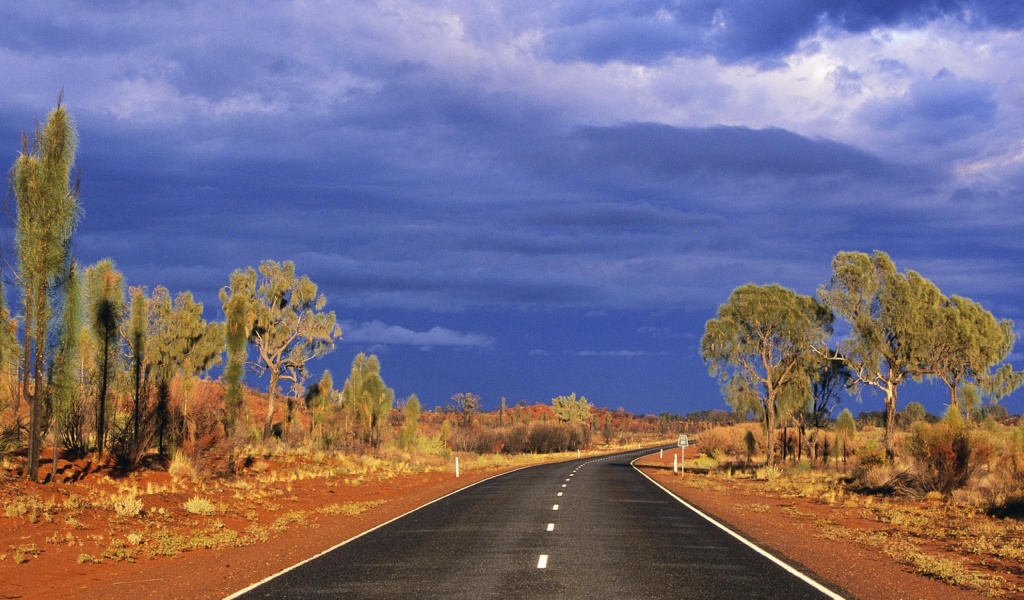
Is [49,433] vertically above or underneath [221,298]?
underneath

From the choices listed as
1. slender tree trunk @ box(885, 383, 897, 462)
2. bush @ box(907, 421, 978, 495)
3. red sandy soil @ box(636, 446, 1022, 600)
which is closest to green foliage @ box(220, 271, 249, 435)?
red sandy soil @ box(636, 446, 1022, 600)

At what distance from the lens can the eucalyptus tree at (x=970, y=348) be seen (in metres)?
43.5

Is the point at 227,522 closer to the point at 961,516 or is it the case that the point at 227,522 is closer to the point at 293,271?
the point at 961,516

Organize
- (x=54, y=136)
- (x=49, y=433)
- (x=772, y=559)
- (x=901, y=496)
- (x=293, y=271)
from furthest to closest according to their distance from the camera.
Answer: (x=293, y=271)
(x=901, y=496)
(x=49, y=433)
(x=54, y=136)
(x=772, y=559)

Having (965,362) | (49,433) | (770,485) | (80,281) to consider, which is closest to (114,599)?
(80,281)

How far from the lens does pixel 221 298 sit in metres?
46.6

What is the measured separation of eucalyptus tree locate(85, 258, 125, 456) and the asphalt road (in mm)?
10005

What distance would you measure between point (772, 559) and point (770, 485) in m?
24.9

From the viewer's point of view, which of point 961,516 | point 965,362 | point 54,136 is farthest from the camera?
point 965,362

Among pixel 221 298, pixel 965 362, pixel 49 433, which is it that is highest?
pixel 221 298

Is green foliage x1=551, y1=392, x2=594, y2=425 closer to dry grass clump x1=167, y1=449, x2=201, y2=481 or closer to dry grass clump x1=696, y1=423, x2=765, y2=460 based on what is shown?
dry grass clump x1=696, y1=423, x2=765, y2=460

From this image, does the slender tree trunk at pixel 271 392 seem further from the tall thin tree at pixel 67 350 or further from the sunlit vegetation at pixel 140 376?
the tall thin tree at pixel 67 350

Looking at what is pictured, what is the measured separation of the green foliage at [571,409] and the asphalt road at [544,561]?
4191 inches

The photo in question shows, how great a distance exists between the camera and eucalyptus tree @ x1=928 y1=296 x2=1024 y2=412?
43.5 metres
